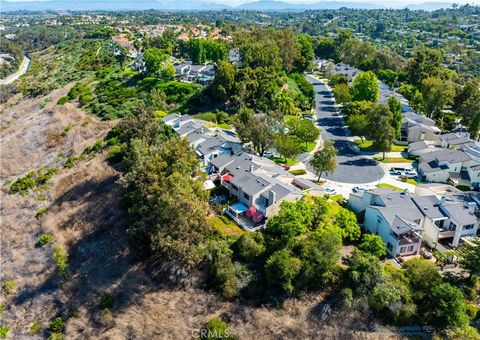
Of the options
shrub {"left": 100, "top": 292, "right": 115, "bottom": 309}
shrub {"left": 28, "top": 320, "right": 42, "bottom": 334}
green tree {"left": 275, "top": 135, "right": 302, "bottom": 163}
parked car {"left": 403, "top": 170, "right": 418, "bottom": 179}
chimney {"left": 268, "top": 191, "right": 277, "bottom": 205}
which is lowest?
shrub {"left": 28, "top": 320, "right": 42, "bottom": 334}

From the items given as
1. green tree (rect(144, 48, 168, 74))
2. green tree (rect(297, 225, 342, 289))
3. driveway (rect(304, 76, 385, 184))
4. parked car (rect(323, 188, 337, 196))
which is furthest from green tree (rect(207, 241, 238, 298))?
green tree (rect(144, 48, 168, 74))

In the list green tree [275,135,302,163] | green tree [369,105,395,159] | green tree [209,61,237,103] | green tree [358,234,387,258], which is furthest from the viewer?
green tree [209,61,237,103]

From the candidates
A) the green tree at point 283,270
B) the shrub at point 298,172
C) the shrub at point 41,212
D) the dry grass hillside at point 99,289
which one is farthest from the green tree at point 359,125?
the shrub at point 41,212

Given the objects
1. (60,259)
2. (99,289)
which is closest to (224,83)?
(60,259)

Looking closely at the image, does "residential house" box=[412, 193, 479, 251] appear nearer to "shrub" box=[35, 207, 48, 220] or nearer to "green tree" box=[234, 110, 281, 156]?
"green tree" box=[234, 110, 281, 156]

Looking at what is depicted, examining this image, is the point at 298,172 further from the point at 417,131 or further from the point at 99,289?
the point at 99,289

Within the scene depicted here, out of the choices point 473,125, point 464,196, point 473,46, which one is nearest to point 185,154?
point 464,196

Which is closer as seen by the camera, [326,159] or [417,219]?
→ [417,219]
